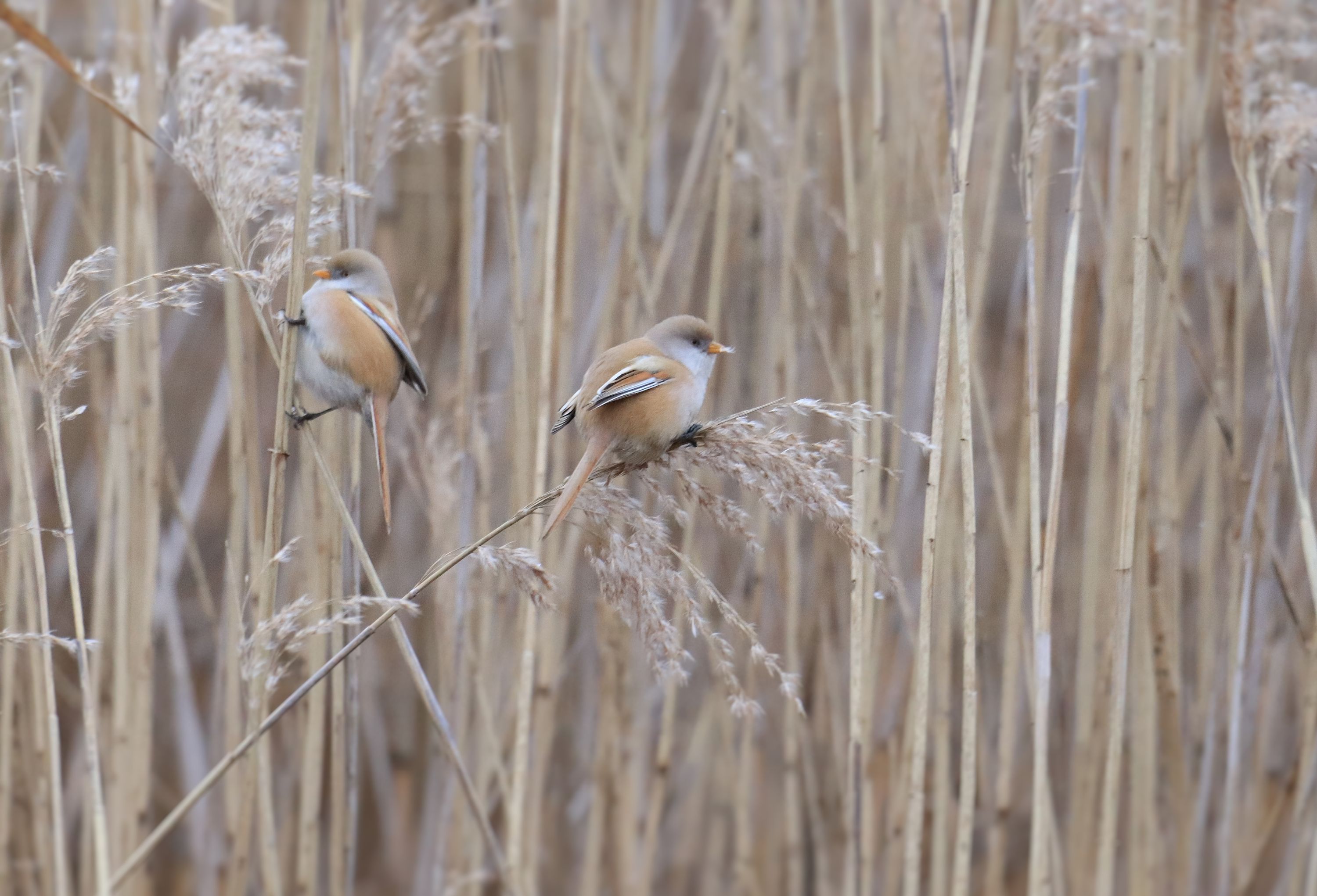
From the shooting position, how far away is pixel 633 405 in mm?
1531

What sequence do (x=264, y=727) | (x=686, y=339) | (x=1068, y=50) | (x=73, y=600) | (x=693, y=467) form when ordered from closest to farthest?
(x=264, y=727)
(x=73, y=600)
(x=686, y=339)
(x=693, y=467)
(x=1068, y=50)

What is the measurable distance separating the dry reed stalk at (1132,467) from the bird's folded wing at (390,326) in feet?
3.34

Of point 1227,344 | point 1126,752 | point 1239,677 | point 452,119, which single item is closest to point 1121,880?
point 1126,752

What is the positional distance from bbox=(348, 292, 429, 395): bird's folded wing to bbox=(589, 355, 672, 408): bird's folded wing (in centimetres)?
28

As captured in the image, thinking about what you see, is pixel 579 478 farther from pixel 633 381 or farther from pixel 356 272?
pixel 356 272

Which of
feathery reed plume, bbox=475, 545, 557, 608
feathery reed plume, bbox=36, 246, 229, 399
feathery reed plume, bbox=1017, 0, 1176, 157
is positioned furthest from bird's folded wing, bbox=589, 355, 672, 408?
feathery reed plume, bbox=1017, 0, 1176, 157

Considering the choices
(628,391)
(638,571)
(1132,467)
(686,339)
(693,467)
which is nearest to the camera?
(638,571)

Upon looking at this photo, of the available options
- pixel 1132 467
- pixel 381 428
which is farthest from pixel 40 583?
pixel 1132 467

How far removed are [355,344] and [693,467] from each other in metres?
0.61

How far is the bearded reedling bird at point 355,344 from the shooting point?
155 centimetres

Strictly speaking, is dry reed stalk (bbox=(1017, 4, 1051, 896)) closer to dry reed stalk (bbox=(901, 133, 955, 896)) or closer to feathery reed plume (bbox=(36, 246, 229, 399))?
dry reed stalk (bbox=(901, 133, 955, 896))

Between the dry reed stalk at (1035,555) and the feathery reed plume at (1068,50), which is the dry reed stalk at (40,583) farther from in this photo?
the feathery reed plume at (1068,50)

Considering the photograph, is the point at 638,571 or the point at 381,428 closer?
the point at 638,571

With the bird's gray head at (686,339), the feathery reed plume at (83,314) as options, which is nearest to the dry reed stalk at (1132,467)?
the bird's gray head at (686,339)
